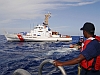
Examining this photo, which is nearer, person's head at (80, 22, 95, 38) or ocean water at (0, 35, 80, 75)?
person's head at (80, 22, 95, 38)

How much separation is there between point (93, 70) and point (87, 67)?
13 centimetres

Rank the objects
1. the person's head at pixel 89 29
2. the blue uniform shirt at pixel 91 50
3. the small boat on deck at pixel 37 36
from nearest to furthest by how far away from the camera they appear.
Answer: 1. the blue uniform shirt at pixel 91 50
2. the person's head at pixel 89 29
3. the small boat on deck at pixel 37 36

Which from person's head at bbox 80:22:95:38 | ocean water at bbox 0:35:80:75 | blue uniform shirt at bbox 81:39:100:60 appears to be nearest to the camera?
blue uniform shirt at bbox 81:39:100:60

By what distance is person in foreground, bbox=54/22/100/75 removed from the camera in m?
3.08

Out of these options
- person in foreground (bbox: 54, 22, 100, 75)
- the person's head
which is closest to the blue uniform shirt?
person in foreground (bbox: 54, 22, 100, 75)

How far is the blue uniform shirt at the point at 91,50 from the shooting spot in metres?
3.07

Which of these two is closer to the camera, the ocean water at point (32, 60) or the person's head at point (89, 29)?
the person's head at point (89, 29)

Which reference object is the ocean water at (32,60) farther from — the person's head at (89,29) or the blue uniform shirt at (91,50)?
the person's head at (89,29)

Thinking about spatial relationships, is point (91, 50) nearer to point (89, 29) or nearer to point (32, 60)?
point (89, 29)

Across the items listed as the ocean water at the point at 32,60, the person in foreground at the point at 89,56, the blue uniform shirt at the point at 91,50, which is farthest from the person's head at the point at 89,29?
the ocean water at the point at 32,60

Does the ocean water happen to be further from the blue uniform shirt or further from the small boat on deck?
the small boat on deck

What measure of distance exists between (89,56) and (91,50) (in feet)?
0.36

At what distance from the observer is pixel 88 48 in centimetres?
309

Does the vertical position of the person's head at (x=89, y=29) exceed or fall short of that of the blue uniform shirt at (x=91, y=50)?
it exceeds it
